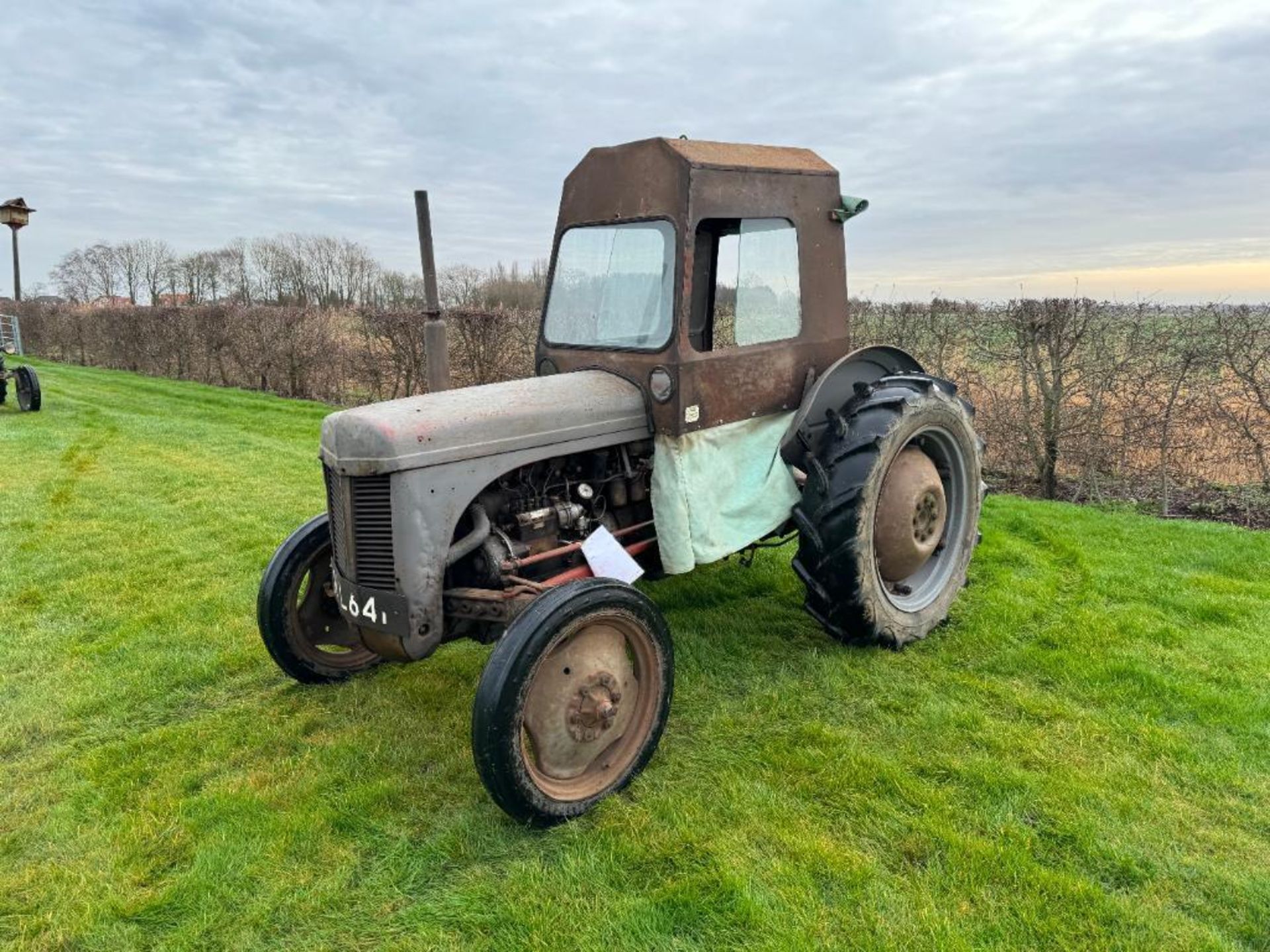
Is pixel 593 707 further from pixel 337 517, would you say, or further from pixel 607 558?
pixel 337 517

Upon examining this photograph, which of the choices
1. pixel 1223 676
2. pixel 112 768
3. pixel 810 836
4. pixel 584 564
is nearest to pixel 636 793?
pixel 810 836

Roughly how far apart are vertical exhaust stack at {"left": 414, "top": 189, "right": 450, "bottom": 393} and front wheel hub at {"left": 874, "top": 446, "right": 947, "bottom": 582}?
239 centimetres

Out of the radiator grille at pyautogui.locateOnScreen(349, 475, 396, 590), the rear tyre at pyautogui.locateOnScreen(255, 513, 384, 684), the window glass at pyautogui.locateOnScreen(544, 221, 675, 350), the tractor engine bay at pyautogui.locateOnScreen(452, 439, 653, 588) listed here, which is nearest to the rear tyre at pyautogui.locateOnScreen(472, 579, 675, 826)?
the tractor engine bay at pyautogui.locateOnScreen(452, 439, 653, 588)

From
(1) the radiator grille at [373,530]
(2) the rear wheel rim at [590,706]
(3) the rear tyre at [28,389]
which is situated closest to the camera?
(2) the rear wheel rim at [590,706]

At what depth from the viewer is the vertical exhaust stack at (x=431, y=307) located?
4.62m

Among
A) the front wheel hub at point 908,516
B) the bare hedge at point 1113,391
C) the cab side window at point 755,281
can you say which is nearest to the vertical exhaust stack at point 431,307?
the cab side window at point 755,281

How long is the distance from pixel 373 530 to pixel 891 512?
2328mm

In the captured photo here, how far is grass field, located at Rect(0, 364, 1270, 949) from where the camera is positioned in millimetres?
2447

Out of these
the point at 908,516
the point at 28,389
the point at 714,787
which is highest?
the point at 28,389

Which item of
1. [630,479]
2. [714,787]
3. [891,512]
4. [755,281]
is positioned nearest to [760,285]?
[755,281]

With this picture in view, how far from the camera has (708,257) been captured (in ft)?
13.8

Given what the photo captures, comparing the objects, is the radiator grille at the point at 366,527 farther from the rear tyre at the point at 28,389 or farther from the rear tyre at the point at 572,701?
the rear tyre at the point at 28,389

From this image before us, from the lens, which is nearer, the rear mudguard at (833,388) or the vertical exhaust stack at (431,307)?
the rear mudguard at (833,388)

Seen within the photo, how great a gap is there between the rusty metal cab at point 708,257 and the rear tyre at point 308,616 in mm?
1349
